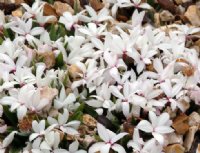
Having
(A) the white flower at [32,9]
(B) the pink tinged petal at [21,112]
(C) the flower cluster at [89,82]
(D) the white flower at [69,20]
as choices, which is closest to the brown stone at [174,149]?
(C) the flower cluster at [89,82]

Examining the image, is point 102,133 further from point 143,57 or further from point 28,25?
point 28,25

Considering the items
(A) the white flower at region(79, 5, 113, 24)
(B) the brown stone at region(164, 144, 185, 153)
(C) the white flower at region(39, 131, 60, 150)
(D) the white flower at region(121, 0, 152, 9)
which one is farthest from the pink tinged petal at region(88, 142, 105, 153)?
(D) the white flower at region(121, 0, 152, 9)

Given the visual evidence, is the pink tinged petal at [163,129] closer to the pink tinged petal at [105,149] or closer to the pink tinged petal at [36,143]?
the pink tinged petal at [105,149]

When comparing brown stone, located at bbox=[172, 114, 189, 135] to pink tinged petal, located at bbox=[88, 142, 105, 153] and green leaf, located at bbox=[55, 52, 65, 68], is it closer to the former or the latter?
pink tinged petal, located at bbox=[88, 142, 105, 153]

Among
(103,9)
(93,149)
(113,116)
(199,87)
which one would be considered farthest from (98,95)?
(103,9)

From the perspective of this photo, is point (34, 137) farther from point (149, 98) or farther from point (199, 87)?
point (199, 87)

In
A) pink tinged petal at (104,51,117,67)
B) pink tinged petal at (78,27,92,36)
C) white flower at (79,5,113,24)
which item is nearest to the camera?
pink tinged petal at (104,51,117,67)

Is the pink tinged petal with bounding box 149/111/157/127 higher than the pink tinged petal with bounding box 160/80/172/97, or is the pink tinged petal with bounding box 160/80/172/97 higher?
the pink tinged petal with bounding box 160/80/172/97
